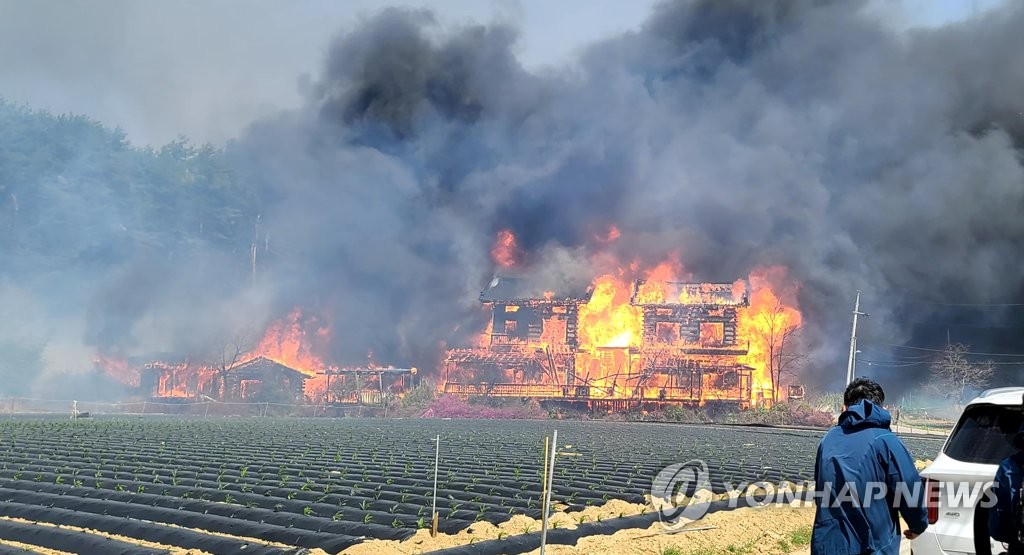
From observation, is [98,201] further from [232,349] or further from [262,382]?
[262,382]

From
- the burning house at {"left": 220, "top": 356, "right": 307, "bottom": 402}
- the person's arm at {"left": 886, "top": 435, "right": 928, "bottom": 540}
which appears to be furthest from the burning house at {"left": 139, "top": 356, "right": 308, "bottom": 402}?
the person's arm at {"left": 886, "top": 435, "right": 928, "bottom": 540}

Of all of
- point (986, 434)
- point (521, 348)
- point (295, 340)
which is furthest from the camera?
point (295, 340)

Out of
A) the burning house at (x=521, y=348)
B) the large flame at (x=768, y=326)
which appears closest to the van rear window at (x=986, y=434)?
the burning house at (x=521, y=348)

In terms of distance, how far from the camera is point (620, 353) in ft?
212

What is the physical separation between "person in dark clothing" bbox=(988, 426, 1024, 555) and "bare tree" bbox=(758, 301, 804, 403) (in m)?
60.6

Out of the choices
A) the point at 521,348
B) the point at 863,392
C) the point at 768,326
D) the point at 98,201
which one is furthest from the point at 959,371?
the point at 98,201

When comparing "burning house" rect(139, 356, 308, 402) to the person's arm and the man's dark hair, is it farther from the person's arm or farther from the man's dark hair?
the person's arm

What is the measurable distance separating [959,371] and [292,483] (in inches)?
2401

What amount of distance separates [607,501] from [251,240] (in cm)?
8242

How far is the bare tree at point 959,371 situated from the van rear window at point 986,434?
6276 cm

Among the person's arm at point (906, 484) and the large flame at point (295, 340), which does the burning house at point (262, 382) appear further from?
the person's arm at point (906, 484)

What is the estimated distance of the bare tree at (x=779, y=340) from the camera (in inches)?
2542

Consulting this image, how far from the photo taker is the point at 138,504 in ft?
44.2

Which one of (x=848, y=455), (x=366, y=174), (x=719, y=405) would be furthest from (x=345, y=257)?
(x=848, y=455)
